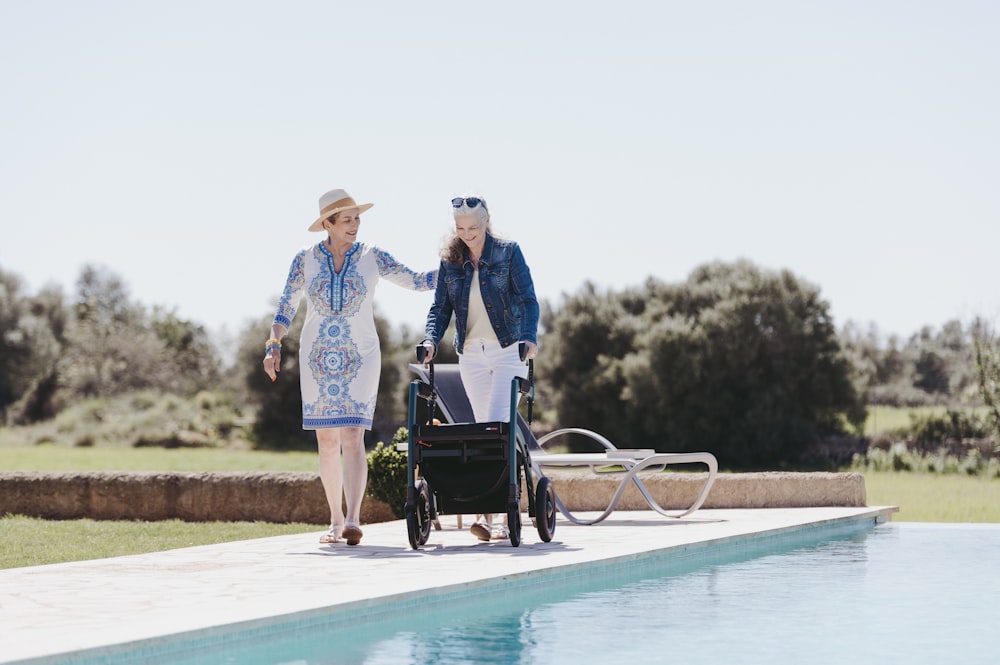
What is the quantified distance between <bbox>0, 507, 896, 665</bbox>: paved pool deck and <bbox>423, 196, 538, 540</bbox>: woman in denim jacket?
0.84 m

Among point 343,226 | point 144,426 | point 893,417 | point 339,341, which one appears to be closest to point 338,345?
point 339,341

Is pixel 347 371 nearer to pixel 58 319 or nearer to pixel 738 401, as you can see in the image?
pixel 738 401

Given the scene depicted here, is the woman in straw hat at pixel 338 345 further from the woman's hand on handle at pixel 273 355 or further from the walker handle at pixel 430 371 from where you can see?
the walker handle at pixel 430 371

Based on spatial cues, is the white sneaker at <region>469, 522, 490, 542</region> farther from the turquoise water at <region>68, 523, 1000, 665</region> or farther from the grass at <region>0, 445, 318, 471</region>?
the grass at <region>0, 445, 318, 471</region>

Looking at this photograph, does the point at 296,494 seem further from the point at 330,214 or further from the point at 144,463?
the point at 144,463

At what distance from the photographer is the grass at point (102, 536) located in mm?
6859

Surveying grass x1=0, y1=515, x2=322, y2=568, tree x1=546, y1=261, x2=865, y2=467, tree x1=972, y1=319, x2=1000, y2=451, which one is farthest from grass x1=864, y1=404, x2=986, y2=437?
grass x1=0, y1=515, x2=322, y2=568

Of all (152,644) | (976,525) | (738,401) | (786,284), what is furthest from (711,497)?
(786,284)

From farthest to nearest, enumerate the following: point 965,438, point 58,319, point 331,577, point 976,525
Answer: point 58,319
point 965,438
point 976,525
point 331,577

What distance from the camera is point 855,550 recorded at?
6977 mm

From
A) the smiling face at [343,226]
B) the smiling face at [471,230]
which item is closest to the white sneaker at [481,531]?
the smiling face at [471,230]

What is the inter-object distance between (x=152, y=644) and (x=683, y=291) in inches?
1129

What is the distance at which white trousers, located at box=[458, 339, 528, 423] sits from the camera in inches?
251

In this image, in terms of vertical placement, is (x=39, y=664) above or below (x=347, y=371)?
below
